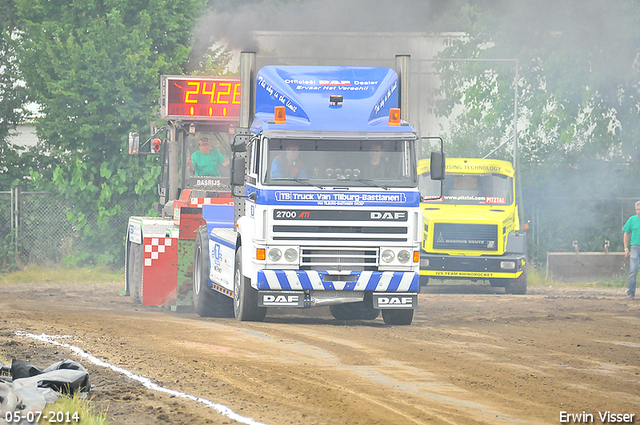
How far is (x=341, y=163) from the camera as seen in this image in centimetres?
1319

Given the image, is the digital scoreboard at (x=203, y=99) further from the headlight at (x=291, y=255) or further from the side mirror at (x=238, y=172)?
the headlight at (x=291, y=255)

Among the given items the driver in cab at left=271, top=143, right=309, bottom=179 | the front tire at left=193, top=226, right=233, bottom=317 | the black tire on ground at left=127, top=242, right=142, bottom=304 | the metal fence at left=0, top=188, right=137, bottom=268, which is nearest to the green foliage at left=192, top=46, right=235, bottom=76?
the metal fence at left=0, top=188, right=137, bottom=268

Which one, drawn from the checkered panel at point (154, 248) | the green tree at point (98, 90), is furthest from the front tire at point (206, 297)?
the green tree at point (98, 90)

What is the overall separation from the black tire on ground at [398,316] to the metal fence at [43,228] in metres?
12.2

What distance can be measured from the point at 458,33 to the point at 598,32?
4.67 metres

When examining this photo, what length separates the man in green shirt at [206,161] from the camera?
17.3 meters

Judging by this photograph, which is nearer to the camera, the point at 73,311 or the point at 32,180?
the point at 73,311

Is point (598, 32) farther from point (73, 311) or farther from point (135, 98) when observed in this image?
point (73, 311)

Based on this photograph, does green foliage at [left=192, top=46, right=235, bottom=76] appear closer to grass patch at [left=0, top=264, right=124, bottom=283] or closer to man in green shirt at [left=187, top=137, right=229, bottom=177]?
grass patch at [left=0, top=264, right=124, bottom=283]

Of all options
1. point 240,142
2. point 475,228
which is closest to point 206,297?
point 240,142

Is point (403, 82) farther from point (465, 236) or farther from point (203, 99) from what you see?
point (465, 236)

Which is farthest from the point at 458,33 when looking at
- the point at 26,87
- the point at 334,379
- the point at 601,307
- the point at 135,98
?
the point at 334,379

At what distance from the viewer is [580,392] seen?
8828 millimetres

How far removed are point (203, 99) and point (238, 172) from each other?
4080 mm
